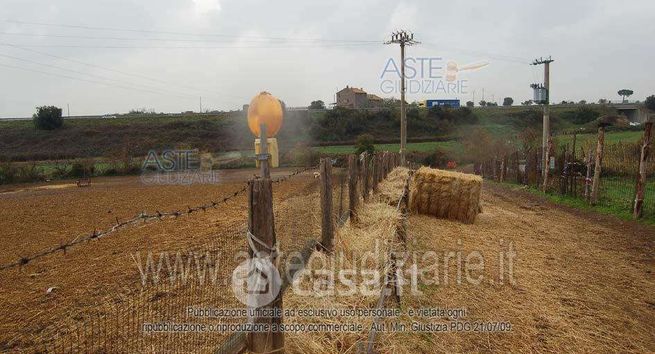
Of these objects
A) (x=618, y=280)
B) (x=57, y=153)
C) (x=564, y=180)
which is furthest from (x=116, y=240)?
(x=57, y=153)

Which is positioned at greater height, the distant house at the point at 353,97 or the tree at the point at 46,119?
the distant house at the point at 353,97

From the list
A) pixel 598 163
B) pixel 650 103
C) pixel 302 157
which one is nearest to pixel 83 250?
pixel 598 163

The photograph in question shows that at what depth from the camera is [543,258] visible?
22.2 feet

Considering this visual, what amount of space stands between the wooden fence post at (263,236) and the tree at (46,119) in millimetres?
64542

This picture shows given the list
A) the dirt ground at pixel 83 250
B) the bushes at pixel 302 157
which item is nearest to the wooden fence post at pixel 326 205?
the dirt ground at pixel 83 250

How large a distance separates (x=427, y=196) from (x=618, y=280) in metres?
4.11

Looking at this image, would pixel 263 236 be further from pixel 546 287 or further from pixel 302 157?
pixel 302 157

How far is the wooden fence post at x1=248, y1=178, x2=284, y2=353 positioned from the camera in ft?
8.99

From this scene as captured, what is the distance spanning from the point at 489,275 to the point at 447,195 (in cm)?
381

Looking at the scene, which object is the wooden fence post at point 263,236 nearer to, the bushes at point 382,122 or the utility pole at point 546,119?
the utility pole at point 546,119

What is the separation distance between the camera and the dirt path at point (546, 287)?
399 cm

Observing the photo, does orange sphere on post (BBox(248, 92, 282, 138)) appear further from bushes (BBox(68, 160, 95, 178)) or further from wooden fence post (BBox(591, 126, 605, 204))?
bushes (BBox(68, 160, 95, 178))

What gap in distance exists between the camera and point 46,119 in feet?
188

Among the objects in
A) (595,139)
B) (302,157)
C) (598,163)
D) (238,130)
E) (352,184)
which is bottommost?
(302,157)
